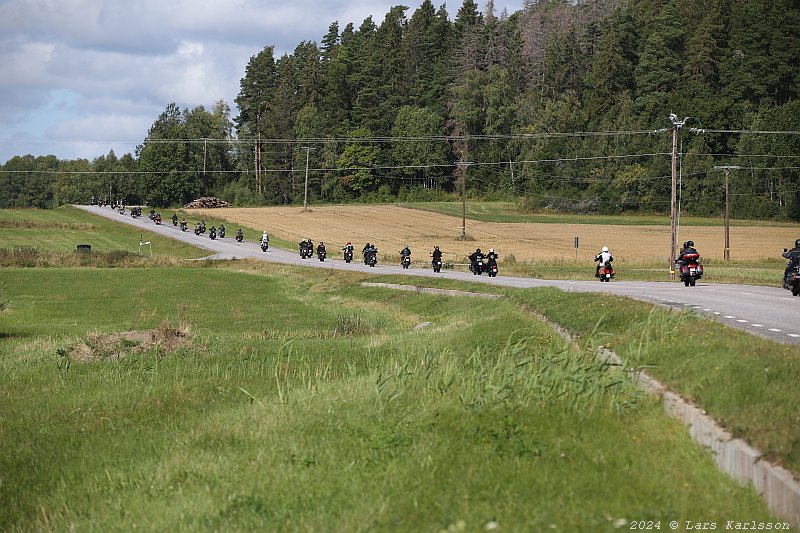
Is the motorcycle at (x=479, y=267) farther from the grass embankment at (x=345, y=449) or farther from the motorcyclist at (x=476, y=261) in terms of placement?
the grass embankment at (x=345, y=449)

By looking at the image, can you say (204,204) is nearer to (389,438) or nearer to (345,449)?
(345,449)

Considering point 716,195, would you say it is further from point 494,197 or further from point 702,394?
point 702,394

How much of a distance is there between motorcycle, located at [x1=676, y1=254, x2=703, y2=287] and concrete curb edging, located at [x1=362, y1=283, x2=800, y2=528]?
22.6 meters

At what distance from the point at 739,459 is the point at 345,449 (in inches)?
141

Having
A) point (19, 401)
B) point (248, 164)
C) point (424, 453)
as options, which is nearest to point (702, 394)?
point (424, 453)

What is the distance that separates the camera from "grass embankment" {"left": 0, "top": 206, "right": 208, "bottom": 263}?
8056 centimetres

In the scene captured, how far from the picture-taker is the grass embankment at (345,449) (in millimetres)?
7258

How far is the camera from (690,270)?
31.5 metres

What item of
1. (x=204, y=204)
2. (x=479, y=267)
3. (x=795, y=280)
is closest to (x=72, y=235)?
(x=204, y=204)

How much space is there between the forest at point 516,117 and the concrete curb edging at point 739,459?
81.2 m

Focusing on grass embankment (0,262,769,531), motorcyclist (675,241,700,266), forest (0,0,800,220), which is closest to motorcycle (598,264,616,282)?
motorcyclist (675,241,700,266)

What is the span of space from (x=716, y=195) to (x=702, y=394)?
9851 cm

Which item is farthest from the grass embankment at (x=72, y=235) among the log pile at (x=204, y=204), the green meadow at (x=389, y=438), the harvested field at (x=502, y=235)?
the green meadow at (x=389, y=438)

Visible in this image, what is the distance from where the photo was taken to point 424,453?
8.39m
